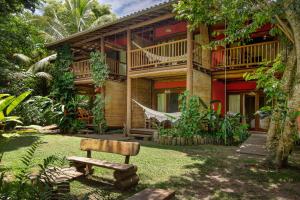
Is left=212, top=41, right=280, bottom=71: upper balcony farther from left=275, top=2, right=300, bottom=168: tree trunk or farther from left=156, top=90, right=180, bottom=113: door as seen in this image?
left=275, top=2, right=300, bottom=168: tree trunk

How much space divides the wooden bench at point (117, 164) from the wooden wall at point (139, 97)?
6187 millimetres

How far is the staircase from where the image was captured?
31.9 feet

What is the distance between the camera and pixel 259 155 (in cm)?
641

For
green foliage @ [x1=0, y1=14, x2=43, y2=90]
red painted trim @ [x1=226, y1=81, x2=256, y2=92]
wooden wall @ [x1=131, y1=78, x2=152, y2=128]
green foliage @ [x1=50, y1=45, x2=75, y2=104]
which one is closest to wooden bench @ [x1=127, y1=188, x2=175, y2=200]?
green foliage @ [x1=0, y1=14, x2=43, y2=90]

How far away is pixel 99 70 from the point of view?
11086 millimetres

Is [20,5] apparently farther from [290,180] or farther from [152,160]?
[290,180]

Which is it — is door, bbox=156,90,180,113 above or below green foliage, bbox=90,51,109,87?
below

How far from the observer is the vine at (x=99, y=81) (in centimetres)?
1102

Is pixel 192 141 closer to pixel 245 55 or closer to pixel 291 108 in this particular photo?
pixel 291 108

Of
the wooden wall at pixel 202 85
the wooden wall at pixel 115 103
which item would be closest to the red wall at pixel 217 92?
A: the wooden wall at pixel 202 85

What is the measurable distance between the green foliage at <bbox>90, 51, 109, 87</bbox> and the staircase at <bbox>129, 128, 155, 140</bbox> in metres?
2.66

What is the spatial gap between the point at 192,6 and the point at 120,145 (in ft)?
13.6

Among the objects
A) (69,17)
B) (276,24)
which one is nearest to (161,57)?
(276,24)

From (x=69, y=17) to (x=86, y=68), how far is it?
15.8m
